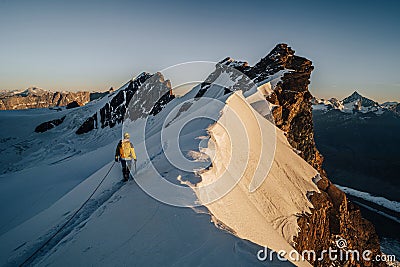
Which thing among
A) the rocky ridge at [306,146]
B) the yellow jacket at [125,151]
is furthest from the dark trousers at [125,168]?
the rocky ridge at [306,146]

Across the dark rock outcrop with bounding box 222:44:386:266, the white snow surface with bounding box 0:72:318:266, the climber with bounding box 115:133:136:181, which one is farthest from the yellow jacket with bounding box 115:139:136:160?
the dark rock outcrop with bounding box 222:44:386:266

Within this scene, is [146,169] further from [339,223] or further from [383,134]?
[383,134]

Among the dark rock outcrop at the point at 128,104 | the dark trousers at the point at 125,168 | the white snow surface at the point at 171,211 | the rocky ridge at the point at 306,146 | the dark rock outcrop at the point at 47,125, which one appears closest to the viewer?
the white snow surface at the point at 171,211

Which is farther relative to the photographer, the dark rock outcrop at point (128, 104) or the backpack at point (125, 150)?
the dark rock outcrop at point (128, 104)

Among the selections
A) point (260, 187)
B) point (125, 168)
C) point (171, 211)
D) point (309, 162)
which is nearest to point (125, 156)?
point (125, 168)

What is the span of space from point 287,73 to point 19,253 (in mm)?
30780

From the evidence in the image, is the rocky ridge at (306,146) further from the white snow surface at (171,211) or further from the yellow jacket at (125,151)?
the yellow jacket at (125,151)

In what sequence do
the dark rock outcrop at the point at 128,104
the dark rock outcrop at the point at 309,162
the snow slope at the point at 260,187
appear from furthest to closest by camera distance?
the dark rock outcrop at the point at 128,104 → the dark rock outcrop at the point at 309,162 → the snow slope at the point at 260,187

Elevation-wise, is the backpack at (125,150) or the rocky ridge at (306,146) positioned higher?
the backpack at (125,150)

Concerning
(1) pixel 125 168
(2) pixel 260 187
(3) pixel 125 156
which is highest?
(3) pixel 125 156

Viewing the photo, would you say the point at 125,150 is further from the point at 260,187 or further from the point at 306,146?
the point at 306,146

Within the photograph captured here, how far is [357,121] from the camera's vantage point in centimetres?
17812

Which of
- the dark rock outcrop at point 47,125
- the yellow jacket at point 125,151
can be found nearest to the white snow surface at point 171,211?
the yellow jacket at point 125,151

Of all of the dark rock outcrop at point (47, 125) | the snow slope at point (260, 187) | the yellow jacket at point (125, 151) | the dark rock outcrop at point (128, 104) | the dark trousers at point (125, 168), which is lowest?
the dark rock outcrop at point (47, 125)
